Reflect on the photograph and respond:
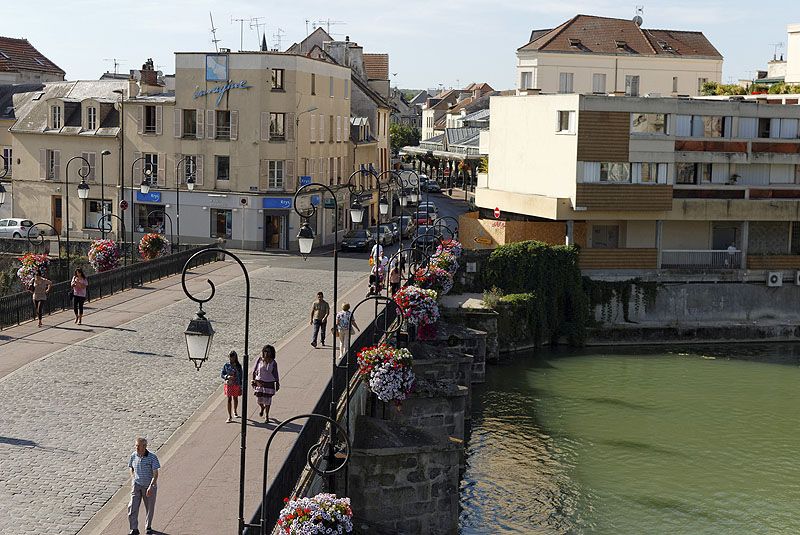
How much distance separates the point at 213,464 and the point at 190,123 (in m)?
40.1

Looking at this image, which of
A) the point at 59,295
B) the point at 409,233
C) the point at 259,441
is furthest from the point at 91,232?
the point at 259,441

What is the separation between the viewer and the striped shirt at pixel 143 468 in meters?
15.9

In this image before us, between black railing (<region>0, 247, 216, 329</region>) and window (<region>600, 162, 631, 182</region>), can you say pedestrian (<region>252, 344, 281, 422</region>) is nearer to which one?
black railing (<region>0, 247, 216, 329</region>)

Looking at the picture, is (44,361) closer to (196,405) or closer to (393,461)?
(196,405)

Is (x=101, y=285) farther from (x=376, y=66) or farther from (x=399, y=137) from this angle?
(x=399, y=137)

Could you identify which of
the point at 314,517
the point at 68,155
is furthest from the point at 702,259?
the point at 314,517

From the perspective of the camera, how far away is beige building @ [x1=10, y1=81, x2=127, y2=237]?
5869cm

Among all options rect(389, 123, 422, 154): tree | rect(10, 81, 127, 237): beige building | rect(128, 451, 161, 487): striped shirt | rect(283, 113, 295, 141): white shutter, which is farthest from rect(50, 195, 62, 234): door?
rect(389, 123, 422, 154): tree

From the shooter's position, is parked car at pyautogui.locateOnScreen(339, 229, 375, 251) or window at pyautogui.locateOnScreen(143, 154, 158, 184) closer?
parked car at pyautogui.locateOnScreen(339, 229, 375, 251)

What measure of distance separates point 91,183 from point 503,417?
106ft

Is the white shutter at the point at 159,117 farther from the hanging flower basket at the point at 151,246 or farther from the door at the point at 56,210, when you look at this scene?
the hanging flower basket at the point at 151,246

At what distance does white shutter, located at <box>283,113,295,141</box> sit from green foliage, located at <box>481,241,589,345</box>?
14703mm

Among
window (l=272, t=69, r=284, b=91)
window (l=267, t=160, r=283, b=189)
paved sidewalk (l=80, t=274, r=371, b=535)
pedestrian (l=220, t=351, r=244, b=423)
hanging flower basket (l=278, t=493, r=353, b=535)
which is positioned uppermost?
window (l=272, t=69, r=284, b=91)

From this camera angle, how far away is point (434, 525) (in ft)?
73.4
